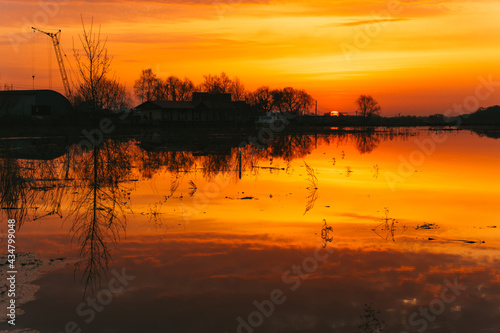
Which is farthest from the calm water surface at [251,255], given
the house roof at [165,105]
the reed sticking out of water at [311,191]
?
the house roof at [165,105]

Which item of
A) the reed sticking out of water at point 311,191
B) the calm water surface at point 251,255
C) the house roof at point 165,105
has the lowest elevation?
the calm water surface at point 251,255

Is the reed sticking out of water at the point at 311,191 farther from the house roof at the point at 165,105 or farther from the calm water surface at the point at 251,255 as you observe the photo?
the house roof at the point at 165,105

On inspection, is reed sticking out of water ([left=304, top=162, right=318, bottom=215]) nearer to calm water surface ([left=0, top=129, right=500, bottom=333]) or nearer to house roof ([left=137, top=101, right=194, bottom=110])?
calm water surface ([left=0, top=129, right=500, bottom=333])

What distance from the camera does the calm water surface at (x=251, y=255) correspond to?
7883 millimetres

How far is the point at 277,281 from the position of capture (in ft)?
31.0

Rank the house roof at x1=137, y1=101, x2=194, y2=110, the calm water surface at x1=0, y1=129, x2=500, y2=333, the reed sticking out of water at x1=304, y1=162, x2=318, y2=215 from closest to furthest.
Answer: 1. the calm water surface at x1=0, y1=129, x2=500, y2=333
2. the reed sticking out of water at x1=304, y1=162, x2=318, y2=215
3. the house roof at x1=137, y1=101, x2=194, y2=110

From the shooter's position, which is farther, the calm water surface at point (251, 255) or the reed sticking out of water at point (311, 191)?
the reed sticking out of water at point (311, 191)

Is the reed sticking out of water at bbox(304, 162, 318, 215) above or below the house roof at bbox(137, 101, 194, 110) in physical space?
below

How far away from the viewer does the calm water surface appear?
→ 25.9 ft

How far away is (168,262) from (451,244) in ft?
23.2

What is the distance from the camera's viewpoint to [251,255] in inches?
441

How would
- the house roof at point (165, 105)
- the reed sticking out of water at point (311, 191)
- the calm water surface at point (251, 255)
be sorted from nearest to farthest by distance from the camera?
the calm water surface at point (251, 255)
the reed sticking out of water at point (311, 191)
the house roof at point (165, 105)

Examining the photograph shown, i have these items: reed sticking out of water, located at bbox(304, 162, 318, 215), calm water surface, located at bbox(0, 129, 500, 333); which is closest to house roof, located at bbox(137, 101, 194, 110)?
reed sticking out of water, located at bbox(304, 162, 318, 215)

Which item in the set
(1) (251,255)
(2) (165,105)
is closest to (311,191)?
(1) (251,255)
